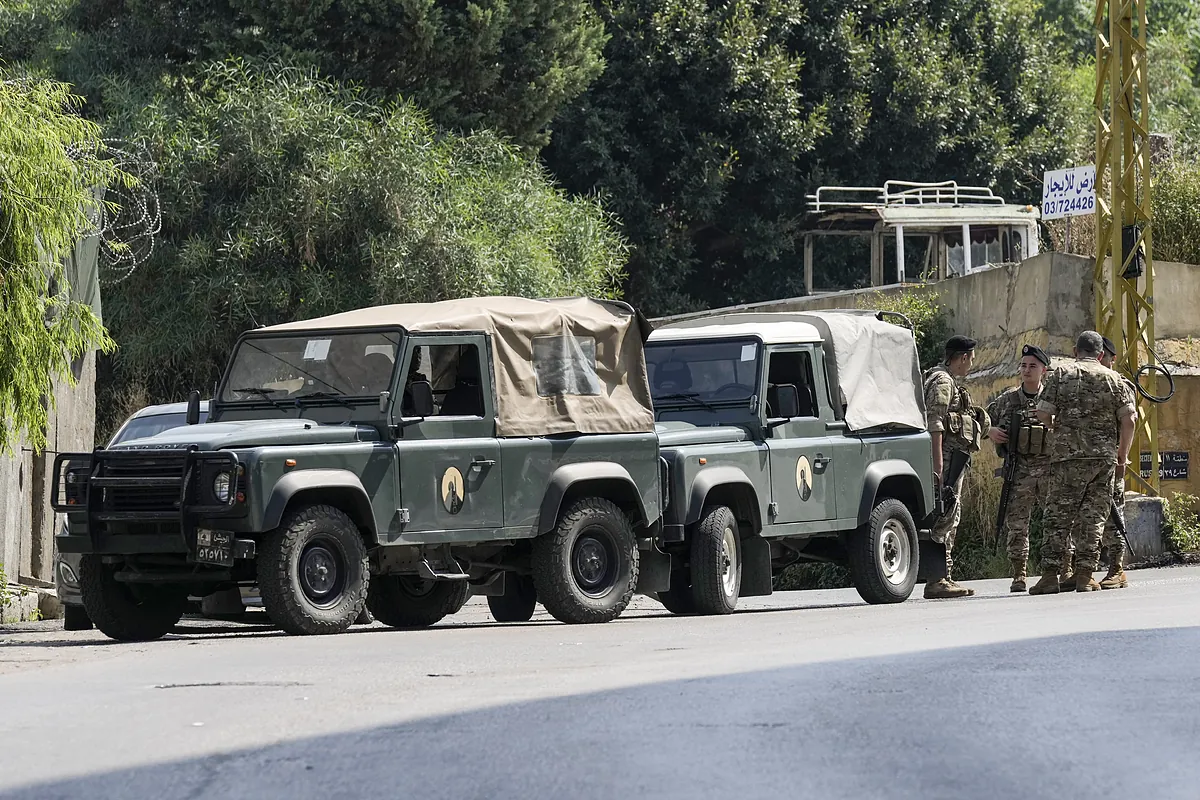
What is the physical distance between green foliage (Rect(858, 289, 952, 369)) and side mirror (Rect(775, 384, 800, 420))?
10926 mm

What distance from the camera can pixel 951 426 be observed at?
54.5 ft

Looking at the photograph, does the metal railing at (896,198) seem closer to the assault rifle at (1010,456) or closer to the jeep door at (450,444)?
the assault rifle at (1010,456)

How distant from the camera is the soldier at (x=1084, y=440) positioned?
50.4ft

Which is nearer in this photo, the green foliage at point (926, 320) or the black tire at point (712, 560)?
the black tire at point (712, 560)

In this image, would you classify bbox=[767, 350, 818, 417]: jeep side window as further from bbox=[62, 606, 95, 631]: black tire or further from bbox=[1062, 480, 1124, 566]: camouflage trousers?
bbox=[62, 606, 95, 631]: black tire

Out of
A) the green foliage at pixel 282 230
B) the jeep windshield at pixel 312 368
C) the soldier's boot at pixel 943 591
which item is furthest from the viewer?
the green foliage at pixel 282 230

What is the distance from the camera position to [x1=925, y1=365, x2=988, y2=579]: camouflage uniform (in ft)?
54.3

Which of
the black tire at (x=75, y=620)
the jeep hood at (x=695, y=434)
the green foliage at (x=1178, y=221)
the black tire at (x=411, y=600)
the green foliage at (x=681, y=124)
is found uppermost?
the green foliage at (x=681, y=124)

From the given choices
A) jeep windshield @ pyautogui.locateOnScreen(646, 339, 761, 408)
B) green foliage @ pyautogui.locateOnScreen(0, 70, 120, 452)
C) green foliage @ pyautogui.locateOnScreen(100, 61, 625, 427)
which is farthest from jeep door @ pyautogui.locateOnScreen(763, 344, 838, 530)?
green foliage @ pyautogui.locateOnScreen(100, 61, 625, 427)

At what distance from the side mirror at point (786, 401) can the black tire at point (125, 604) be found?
15.0 feet

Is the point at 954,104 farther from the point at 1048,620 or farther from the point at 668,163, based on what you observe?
the point at 1048,620

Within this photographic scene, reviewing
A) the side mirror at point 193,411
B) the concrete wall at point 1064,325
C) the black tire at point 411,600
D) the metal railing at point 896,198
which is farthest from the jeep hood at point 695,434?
the metal railing at point 896,198

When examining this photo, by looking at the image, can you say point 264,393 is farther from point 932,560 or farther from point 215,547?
point 932,560

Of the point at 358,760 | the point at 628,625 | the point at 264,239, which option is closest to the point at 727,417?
the point at 628,625
